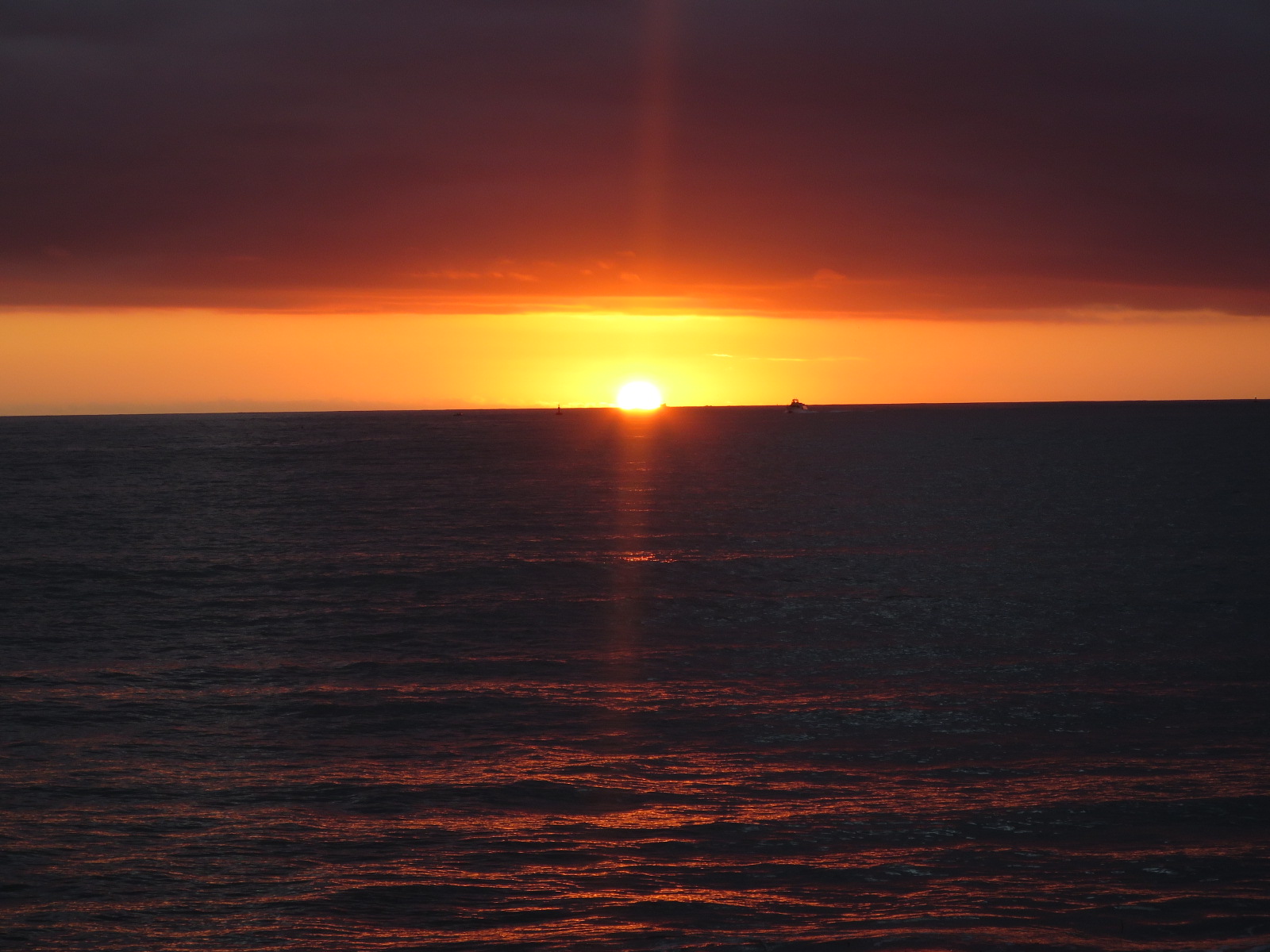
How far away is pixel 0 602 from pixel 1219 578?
40470 millimetres

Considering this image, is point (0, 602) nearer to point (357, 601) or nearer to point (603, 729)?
point (357, 601)

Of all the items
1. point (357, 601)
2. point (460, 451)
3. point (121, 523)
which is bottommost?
point (357, 601)

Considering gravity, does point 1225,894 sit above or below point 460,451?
below

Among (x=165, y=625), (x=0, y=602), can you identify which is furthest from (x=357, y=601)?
(x=0, y=602)

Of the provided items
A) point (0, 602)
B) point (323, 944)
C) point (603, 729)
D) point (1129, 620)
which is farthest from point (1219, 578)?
point (0, 602)

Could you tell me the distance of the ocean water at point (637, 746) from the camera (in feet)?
42.2

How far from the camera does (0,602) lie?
118 ft

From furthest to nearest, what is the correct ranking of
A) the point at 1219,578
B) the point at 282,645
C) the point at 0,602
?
the point at 1219,578 < the point at 0,602 < the point at 282,645

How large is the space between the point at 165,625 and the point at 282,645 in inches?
203

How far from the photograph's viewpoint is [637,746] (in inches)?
766

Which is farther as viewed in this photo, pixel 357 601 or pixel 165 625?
pixel 357 601

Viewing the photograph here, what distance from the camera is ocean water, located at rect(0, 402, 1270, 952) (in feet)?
42.2

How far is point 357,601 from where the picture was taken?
3625 cm

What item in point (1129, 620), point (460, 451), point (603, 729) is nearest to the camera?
point (603, 729)
